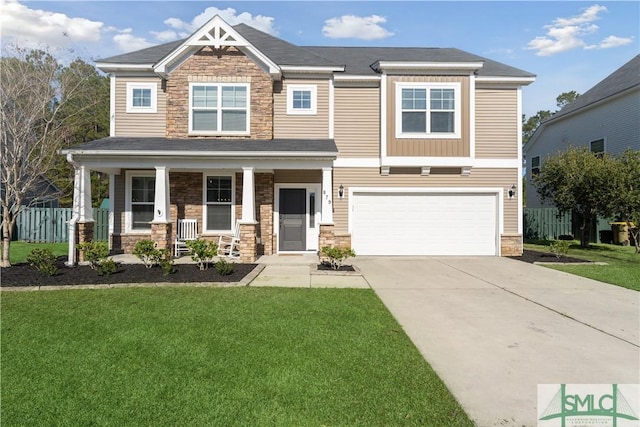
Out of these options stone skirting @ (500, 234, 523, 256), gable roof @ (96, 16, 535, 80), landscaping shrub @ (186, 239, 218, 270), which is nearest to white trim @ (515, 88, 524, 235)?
stone skirting @ (500, 234, 523, 256)

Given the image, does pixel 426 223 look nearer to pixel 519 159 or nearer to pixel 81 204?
pixel 519 159

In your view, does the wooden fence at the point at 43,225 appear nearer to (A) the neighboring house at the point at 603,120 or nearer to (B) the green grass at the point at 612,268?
(B) the green grass at the point at 612,268

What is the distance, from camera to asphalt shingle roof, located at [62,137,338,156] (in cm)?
1111

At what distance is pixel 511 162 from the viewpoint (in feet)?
45.1

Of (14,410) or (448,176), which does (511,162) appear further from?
(14,410)

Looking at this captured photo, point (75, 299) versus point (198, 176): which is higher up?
point (198, 176)

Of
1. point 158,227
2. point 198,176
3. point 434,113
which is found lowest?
point 158,227

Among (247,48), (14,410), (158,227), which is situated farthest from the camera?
(247,48)

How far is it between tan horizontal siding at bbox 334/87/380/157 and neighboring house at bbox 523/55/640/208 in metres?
8.57

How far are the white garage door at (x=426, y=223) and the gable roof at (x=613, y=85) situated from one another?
466 inches

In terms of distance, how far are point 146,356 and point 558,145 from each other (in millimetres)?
27050

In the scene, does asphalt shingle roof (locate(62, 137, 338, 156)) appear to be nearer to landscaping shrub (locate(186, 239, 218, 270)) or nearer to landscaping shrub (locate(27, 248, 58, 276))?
landscaping shrub (locate(186, 239, 218, 270))

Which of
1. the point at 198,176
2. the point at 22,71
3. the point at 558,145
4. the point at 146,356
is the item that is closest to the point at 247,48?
the point at 198,176

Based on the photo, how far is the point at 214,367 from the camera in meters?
4.02
